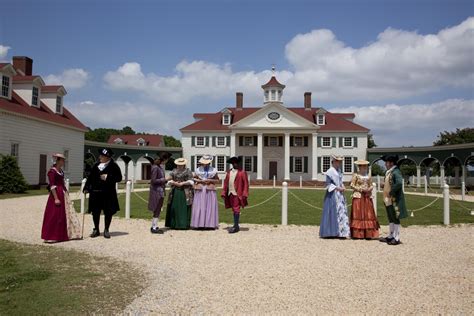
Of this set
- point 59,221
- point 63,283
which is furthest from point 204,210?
point 63,283

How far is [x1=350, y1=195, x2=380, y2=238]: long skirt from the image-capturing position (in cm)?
929

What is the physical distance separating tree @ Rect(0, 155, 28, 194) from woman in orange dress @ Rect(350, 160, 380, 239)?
19.0 metres

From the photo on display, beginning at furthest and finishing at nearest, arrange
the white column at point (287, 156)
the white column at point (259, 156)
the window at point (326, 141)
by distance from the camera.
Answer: the window at point (326, 141) → the white column at point (259, 156) → the white column at point (287, 156)

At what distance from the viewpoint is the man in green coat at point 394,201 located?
873cm

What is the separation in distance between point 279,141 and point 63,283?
4191 centimetres

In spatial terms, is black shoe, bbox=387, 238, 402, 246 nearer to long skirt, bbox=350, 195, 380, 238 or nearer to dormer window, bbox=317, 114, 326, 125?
long skirt, bbox=350, 195, 380, 238

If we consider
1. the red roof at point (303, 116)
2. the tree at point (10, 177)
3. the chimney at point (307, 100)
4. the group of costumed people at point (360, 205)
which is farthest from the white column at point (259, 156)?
the group of costumed people at point (360, 205)

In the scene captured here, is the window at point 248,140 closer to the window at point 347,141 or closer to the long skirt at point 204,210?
the window at point 347,141

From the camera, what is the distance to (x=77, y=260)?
6.75 metres

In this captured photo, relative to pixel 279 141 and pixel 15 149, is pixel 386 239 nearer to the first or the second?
pixel 15 149

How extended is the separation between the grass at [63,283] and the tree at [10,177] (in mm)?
16330

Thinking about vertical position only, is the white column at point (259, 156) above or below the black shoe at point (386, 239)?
above

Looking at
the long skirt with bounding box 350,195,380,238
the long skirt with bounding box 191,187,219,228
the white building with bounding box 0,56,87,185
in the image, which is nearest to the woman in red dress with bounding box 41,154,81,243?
the long skirt with bounding box 191,187,219,228

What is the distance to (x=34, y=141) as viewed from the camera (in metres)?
26.3
